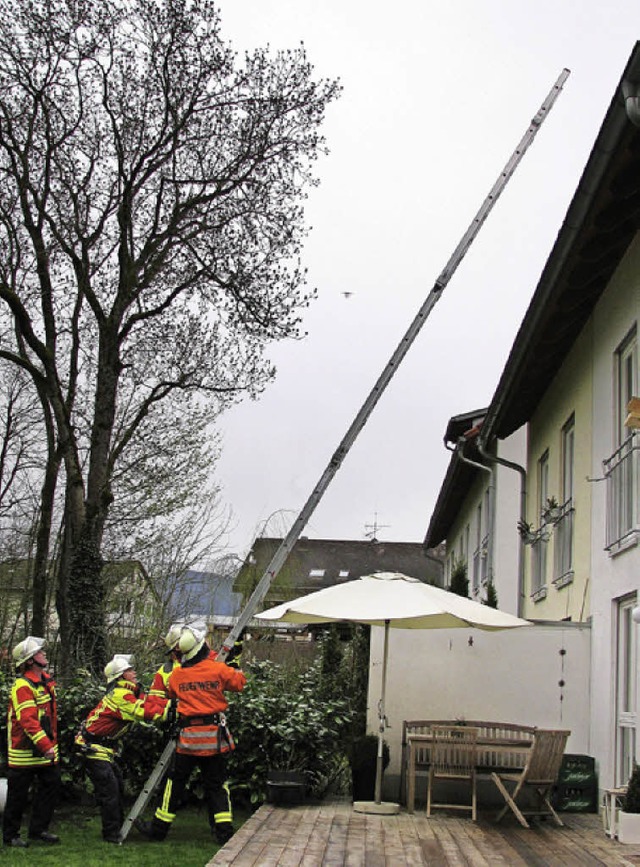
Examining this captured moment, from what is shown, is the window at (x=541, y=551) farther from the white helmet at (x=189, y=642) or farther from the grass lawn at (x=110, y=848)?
the white helmet at (x=189, y=642)

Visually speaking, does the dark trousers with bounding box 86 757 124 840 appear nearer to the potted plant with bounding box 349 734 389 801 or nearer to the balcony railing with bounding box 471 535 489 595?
the potted plant with bounding box 349 734 389 801

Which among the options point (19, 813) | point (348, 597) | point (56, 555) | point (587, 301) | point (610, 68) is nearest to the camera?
point (610, 68)

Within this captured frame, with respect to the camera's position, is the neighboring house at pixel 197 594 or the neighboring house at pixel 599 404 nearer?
the neighboring house at pixel 599 404

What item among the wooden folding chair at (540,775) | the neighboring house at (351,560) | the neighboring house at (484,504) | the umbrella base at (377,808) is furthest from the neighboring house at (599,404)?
the neighboring house at (351,560)

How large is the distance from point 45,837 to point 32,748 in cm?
81

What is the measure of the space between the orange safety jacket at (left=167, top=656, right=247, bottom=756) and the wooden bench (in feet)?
6.68

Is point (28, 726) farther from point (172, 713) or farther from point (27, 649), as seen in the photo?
point (172, 713)

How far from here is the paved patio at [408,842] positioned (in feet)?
25.9

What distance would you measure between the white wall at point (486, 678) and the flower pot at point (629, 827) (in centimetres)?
297

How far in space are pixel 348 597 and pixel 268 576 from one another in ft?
2.60

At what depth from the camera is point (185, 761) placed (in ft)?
30.8

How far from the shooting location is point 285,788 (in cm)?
1075

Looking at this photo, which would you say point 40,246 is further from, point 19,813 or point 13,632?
point 19,813

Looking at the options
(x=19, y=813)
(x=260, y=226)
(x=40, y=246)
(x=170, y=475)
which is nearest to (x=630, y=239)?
(x=19, y=813)
